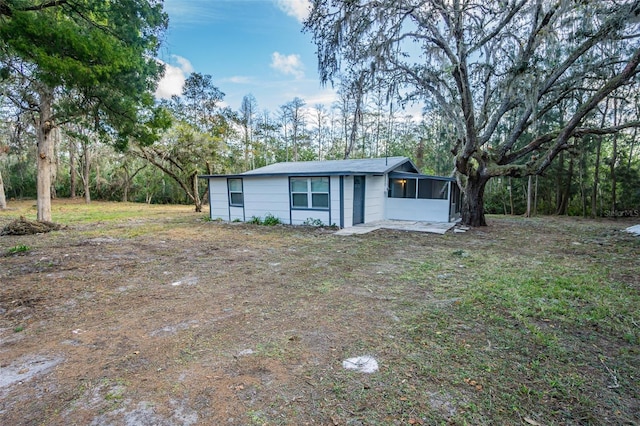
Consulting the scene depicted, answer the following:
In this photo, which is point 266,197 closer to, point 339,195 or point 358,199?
point 339,195

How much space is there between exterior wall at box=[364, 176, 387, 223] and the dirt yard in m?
5.64

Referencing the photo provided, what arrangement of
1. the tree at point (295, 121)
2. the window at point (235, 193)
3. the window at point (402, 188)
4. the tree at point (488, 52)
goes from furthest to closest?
the tree at point (295, 121), the window at point (235, 193), the window at point (402, 188), the tree at point (488, 52)

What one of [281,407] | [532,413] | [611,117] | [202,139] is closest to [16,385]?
[281,407]

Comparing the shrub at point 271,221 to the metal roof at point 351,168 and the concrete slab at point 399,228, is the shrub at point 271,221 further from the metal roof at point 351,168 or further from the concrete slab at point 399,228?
the concrete slab at point 399,228

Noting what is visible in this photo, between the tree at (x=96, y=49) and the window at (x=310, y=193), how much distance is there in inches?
184

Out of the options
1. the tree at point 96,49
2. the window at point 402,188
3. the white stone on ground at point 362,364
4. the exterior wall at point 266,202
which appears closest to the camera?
the white stone on ground at point 362,364

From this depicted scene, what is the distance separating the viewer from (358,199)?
10.8 meters

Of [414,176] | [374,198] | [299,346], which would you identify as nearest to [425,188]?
[414,176]

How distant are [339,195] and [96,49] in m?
6.83

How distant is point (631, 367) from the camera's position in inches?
91.0

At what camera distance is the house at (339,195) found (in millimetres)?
10062

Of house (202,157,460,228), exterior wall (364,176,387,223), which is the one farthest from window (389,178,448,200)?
exterior wall (364,176,387,223)

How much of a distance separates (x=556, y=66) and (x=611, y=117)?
25.8 feet

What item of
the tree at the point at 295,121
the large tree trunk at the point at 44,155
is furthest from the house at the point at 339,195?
the tree at the point at 295,121
